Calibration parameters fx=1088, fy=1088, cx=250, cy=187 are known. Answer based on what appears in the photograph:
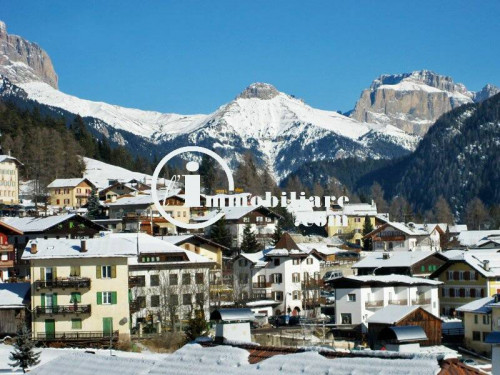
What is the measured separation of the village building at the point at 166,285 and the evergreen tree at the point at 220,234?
106ft

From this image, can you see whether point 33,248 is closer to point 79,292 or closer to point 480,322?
point 79,292

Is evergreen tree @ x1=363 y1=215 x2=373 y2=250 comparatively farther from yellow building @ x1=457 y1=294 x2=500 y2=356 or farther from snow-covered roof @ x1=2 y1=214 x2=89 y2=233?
yellow building @ x1=457 y1=294 x2=500 y2=356

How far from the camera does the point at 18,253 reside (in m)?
81.1

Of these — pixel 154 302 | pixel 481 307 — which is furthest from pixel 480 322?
pixel 154 302

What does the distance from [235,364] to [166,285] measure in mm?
47144

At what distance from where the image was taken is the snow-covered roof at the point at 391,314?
6009 cm

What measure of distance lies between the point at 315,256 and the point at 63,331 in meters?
33.5

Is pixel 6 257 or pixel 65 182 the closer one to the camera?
pixel 6 257

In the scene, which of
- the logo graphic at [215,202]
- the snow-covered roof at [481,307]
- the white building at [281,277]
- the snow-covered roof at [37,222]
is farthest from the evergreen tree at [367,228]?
the snow-covered roof at [481,307]

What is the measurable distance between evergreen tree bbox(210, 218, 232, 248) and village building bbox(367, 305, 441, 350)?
4138 centimetres

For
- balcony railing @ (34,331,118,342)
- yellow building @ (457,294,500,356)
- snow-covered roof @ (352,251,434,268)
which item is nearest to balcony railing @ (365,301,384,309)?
yellow building @ (457,294,500,356)

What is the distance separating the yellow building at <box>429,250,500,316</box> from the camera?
2923 inches

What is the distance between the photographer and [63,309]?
56594 millimetres

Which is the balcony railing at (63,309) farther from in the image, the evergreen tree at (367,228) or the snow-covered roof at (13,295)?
the evergreen tree at (367,228)
